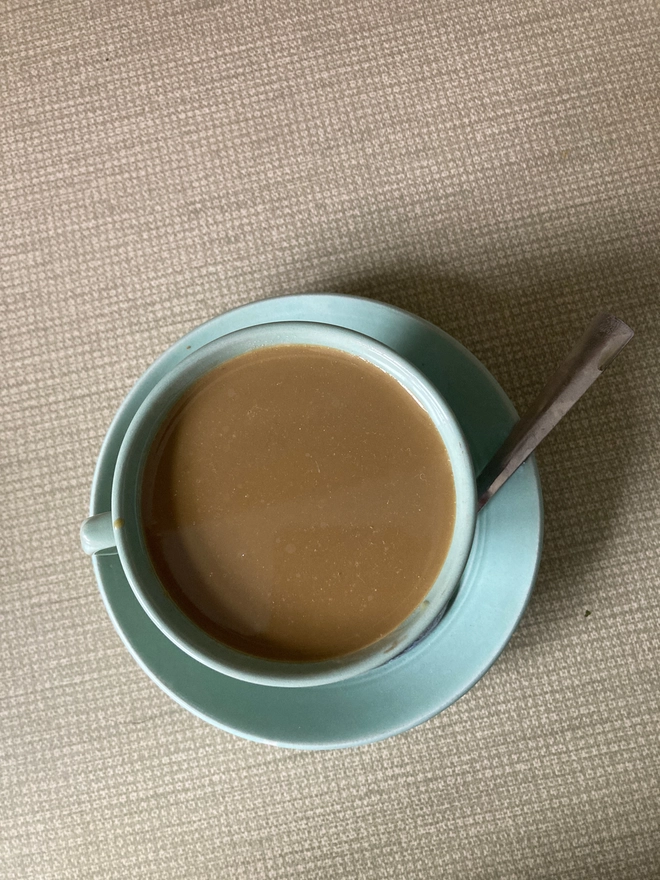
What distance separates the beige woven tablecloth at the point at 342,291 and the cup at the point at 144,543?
0.73ft

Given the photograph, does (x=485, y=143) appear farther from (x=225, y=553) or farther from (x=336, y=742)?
(x=336, y=742)

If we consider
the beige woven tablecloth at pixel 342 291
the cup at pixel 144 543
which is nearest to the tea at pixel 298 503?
the cup at pixel 144 543

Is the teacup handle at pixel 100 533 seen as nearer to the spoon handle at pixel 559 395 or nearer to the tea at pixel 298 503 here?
the tea at pixel 298 503

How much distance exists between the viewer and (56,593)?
833 mm

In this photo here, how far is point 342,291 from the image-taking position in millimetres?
836

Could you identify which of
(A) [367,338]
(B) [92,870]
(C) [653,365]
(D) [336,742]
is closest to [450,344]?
(A) [367,338]

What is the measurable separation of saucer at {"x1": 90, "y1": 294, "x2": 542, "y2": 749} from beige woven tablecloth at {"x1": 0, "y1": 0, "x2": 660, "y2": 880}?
114 mm

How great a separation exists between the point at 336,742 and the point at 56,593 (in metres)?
0.37

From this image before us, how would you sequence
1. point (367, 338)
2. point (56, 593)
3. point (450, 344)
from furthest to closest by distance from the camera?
1. point (56, 593)
2. point (450, 344)
3. point (367, 338)

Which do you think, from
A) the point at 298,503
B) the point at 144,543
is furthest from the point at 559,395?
the point at 144,543

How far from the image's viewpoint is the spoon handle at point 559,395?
1.90 ft

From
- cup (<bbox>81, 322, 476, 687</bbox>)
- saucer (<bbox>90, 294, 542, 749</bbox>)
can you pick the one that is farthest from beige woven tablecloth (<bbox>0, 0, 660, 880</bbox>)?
cup (<bbox>81, 322, 476, 687</bbox>)

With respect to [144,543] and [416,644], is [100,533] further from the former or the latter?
[416,644]

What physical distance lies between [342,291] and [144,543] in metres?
0.37
